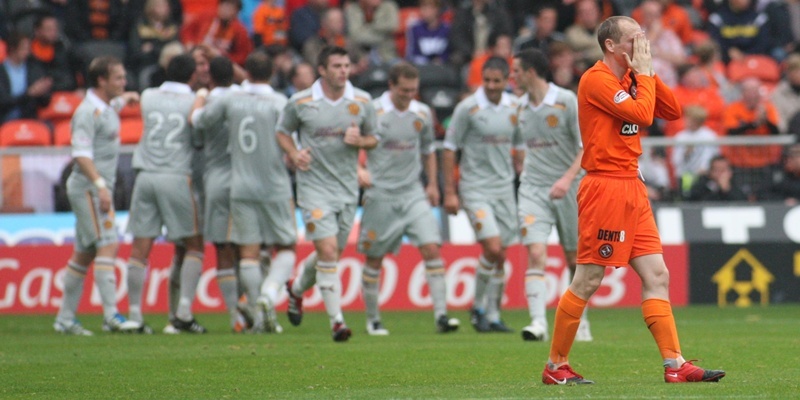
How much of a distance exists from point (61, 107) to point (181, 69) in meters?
6.77

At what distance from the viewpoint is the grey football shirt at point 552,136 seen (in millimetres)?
12461

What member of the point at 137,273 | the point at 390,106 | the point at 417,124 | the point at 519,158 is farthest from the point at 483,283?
the point at 137,273

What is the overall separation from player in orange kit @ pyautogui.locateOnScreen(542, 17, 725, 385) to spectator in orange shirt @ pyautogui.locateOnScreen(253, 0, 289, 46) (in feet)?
45.0

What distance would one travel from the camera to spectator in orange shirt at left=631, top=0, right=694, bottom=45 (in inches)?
921

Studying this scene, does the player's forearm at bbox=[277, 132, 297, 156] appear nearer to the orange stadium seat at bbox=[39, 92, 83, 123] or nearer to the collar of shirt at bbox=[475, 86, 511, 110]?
the collar of shirt at bbox=[475, 86, 511, 110]

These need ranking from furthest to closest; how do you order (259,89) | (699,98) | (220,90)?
(699,98)
(220,90)
(259,89)

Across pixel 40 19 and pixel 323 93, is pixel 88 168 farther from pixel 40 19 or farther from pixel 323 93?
pixel 40 19

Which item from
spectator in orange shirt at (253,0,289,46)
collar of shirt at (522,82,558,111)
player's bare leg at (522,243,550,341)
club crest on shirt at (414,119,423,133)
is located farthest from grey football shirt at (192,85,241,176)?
spectator in orange shirt at (253,0,289,46)

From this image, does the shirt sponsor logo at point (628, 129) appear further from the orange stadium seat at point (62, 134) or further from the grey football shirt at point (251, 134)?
the orange stadium seat at point (62, 134)

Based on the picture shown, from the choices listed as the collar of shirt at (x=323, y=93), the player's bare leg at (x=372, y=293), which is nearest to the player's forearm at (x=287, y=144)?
the collar of shirt at (x=323, y=93)

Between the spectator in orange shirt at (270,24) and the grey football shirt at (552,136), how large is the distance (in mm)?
9818

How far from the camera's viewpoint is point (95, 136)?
13.9m

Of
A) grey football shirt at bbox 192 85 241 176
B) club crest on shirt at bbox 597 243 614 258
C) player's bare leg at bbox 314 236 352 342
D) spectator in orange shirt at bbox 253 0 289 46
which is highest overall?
spectator in orange shirt at bbox 253 0 289 46

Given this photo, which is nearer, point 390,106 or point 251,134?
point 251,134
